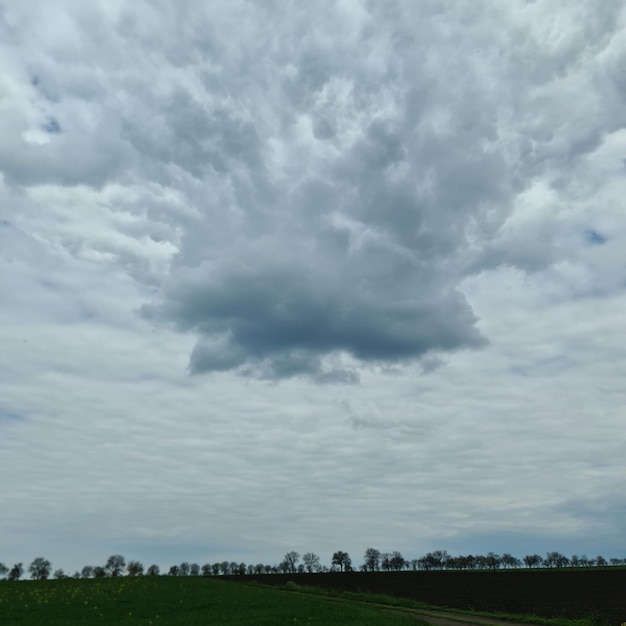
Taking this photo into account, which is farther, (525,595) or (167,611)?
(525,595)

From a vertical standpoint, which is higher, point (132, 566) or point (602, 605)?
point (132, 566)

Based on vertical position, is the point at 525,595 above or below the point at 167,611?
above

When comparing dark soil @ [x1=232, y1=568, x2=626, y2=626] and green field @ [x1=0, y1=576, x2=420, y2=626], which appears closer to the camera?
green field @ [x1=0, y1=576, x2=420, y2=626]

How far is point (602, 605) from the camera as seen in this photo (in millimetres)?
62469

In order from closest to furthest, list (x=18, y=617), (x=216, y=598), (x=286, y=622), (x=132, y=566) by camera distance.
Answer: (x=286, y=622), (x=18, y=617), (x=216, y=598), (x=132, y=566)

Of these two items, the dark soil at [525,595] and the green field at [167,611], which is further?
the dark soil at [525,595]

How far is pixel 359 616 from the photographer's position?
1328 inches

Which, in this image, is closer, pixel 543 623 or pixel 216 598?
pixel 543 623

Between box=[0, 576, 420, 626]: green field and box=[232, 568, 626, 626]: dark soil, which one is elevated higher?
box=[232, 568, 626, 626]: dark soil

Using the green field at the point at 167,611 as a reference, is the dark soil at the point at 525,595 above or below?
above

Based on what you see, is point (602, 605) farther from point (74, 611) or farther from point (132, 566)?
point (132, 566)

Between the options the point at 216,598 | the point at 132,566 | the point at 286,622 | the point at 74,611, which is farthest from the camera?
the point at 132,566

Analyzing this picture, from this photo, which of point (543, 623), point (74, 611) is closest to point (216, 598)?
point (74, 611)

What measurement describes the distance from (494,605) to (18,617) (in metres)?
45.8
